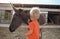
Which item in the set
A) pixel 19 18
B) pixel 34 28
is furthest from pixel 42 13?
pixel 34 28

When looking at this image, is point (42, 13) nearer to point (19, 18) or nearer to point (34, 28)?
point (19, 18)

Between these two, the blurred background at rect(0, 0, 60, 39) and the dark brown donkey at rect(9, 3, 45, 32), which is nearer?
the dark brown donkey at rect(9, 3, 45, 32)

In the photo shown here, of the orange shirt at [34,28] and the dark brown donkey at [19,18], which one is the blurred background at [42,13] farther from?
the orange shirt at [34,28]

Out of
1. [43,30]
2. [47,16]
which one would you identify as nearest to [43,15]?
[47,16]

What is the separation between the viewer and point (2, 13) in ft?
11.0

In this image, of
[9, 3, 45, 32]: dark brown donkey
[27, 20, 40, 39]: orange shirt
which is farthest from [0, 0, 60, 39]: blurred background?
[27, 20, 40, 39]: orange shirt

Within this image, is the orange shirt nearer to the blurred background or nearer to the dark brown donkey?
the dark brown donkey

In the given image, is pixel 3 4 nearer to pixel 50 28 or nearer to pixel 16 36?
pixel 16 36

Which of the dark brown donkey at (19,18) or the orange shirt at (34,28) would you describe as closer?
the orange shirt at (34,28)

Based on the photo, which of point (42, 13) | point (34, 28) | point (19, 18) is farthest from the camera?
point (42, 13)

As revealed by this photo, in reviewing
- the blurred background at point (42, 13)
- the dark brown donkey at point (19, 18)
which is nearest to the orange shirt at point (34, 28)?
the dark brown donkey at point (19, 18)

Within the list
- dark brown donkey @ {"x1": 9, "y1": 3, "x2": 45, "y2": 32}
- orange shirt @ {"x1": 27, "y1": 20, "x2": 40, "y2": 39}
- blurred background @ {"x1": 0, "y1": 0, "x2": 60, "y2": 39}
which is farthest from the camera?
blurred background @ {"x1": 0, "y1": 0, "x2": 60, "y2": 39}

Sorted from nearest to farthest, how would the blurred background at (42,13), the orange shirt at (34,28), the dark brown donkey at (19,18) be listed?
the orange shirt at (34,28) → the dark brown donkey at (19,18) → the blurred background at (42,13)

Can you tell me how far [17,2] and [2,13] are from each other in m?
0.40
